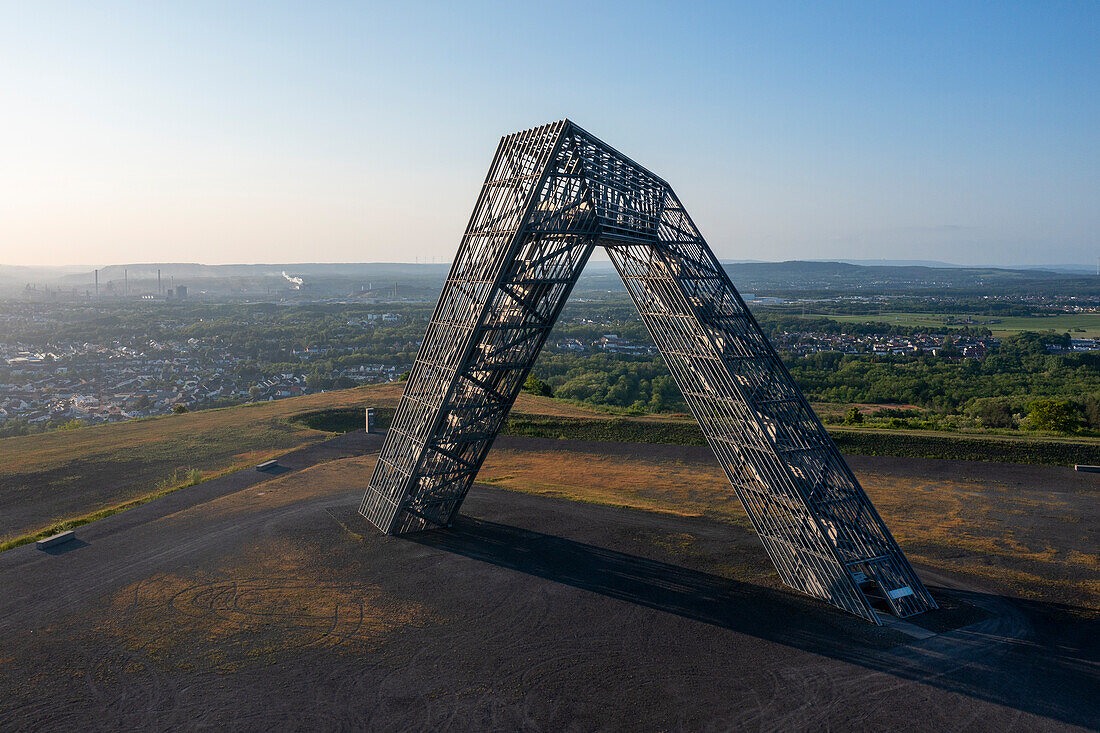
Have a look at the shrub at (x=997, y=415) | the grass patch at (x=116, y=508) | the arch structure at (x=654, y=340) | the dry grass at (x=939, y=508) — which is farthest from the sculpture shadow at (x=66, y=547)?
the shrub at (x=997, y=415)

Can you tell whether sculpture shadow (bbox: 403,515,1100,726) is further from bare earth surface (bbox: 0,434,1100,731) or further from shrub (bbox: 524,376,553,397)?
shrub (bbox: 524,376,553,397)

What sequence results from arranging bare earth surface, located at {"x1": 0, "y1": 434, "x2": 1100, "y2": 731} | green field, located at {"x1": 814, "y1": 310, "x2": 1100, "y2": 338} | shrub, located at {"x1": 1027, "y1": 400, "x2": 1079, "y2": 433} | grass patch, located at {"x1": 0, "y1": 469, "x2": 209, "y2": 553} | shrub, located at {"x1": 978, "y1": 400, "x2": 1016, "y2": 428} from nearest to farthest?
bare earth surface, located at {"x1": 0, "y1": 434, "x2": 1100, "y2": 731} < grass patch, located at {"x1": 0, "y1": 469, "x2": 209, "y2": 553} < shrub, located at {"x1": 1027, "y1": 400, "x2": 1079, "y2": 433} < shrub, located at {"x1": 978, "y1": 400, "x2": 1016, "y2": 428} < green field, located at {"x1": 814, "y1": 310, "x2": 1100, "y2": 338}

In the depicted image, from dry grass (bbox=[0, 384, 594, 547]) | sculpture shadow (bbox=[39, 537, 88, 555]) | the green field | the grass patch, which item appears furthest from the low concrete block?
the green field

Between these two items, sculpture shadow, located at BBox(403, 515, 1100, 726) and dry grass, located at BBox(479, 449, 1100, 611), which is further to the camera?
dry grass, located at BBox(479, 449, 1100, 611)

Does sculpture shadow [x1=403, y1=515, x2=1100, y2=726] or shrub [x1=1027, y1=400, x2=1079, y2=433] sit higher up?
shrub [x1=1027, y1=400, x2=1079, y2=433]

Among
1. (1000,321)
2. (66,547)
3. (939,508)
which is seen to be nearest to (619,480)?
(939,508)

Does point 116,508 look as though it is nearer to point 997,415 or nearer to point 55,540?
point 55,540

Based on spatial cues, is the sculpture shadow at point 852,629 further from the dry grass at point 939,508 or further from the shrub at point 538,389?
the shrub at point 538,389
